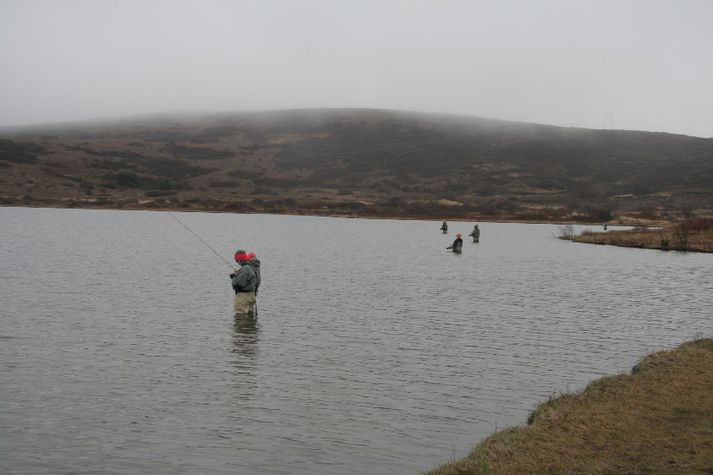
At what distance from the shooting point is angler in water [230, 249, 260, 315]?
2331 centimetres

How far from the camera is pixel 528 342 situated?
69.2 feet

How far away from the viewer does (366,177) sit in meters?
165

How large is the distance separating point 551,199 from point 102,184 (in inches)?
3672

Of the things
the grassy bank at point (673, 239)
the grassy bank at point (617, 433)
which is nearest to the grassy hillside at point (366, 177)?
the grassy bank at point (673, 239)

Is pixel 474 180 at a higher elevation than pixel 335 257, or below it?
higher

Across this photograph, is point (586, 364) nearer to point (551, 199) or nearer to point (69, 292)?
point (69, 292)

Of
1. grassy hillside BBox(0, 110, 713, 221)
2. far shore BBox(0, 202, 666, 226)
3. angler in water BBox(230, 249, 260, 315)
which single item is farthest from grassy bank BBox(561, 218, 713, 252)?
angler in water BBox(230, 249, 260, 315)

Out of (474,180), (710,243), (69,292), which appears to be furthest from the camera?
(474,180)

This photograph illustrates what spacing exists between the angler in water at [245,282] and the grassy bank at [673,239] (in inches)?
2008

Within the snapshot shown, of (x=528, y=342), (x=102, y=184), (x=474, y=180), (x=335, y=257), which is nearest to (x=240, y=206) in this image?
(x=102, y=184)

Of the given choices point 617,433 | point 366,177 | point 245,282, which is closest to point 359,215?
point 366,177

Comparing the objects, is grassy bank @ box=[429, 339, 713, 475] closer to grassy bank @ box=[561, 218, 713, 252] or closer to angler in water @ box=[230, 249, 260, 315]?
angler in water @ box=[230, 249, 260, 315]

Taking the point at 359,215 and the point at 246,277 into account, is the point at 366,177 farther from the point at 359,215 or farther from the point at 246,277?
the point at 246,277

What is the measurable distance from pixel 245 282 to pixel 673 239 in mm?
56455
